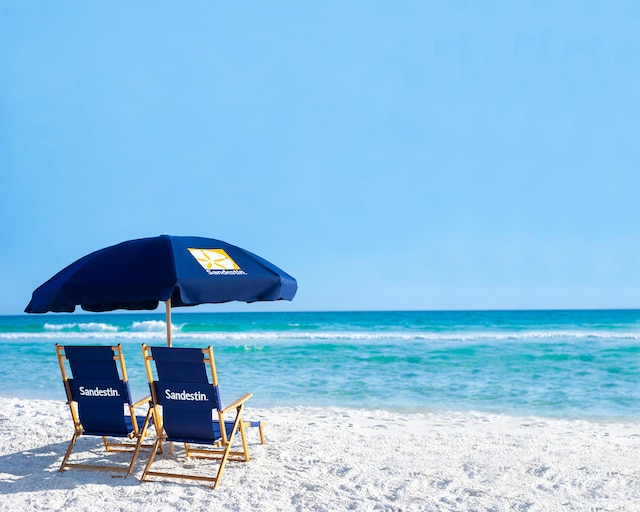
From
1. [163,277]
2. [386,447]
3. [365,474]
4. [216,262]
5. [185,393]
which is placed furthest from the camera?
[386,447]

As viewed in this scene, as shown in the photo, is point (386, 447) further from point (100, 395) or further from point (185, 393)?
point (100, 395)

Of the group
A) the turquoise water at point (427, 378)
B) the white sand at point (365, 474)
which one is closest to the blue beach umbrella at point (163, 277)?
the white sand at point (365, 474)

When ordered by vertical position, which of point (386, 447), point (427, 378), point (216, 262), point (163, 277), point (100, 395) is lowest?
point (427, 378)

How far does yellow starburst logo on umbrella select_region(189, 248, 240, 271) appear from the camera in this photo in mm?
4273

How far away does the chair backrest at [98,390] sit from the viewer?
436 cm

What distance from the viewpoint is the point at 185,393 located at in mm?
4156

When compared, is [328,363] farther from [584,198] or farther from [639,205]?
[639,205]

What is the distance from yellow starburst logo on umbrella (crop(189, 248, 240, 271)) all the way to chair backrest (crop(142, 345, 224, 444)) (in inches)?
23.0

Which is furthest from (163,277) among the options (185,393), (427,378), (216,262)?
(427,378)

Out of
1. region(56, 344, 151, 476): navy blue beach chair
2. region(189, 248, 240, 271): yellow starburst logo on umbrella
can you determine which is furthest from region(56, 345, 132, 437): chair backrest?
region(189, 248, 240, 271): yellow starburst logo on umbrella

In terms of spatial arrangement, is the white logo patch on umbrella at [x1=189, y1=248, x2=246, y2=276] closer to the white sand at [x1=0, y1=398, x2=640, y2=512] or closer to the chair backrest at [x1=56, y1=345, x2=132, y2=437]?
the chair backrest at [x1=56, y1=345, x2=132, y2=437]

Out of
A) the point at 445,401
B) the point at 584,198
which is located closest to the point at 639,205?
the point at 584,198

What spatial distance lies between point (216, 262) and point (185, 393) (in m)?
0.89

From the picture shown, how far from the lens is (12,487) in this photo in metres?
4.19
